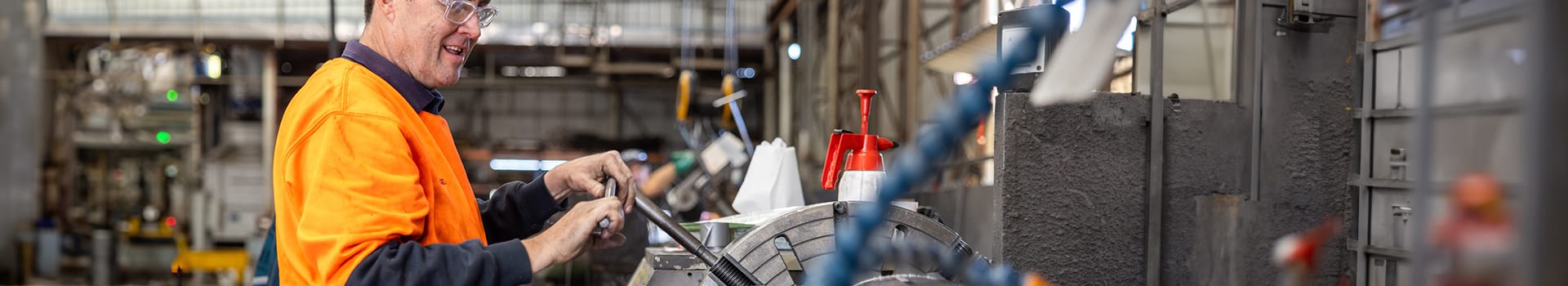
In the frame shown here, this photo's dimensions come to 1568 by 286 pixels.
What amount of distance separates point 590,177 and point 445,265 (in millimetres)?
493

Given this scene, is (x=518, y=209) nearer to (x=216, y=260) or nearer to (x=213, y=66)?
(x=216, y=260)

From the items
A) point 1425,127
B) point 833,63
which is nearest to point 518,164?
point 833,63

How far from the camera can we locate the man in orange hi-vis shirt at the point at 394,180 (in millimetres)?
1639

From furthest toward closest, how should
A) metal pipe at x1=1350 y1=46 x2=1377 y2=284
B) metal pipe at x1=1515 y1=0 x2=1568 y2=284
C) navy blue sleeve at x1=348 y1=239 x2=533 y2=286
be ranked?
1. metal pipe at x1=1350 y1=46 x2=1377 y2=284
2. navy blue sleeve at x1=348 y1=239 x2=533 y2=286
3. metal pipe at x1=1515 y1=0 x2=1568 y2=284

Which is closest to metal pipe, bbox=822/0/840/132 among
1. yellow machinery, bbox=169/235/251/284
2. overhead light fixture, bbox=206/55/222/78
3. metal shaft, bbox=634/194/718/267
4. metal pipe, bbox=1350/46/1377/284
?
yellow machinery, bbox=169/235/251/284

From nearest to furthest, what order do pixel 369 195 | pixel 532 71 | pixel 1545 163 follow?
pixel 1545 163 → pixel 369 195 → pixel 532 71

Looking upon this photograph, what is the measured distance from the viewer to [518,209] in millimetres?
2312

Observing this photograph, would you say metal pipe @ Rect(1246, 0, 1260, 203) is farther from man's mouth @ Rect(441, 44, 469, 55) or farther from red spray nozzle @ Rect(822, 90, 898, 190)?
man's mouth @ Rect(441, 44, 469, 55)

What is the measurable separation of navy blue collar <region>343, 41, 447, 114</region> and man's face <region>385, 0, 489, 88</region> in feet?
0.07

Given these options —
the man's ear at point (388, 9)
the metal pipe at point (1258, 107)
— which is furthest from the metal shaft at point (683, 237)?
the metal pipe at point (1258, 107)

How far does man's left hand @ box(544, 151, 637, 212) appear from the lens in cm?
202

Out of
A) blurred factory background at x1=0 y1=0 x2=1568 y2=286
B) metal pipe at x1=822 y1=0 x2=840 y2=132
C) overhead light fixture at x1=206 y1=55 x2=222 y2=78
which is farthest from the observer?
overhead light fixture at x1=206 y1=55 x2=222 y2=78

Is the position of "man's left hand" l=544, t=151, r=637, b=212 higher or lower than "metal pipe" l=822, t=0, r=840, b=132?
lower

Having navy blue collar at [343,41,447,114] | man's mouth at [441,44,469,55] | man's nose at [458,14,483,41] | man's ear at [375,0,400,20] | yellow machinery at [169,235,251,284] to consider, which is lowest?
yellow machinery at [169,235,251,284]
